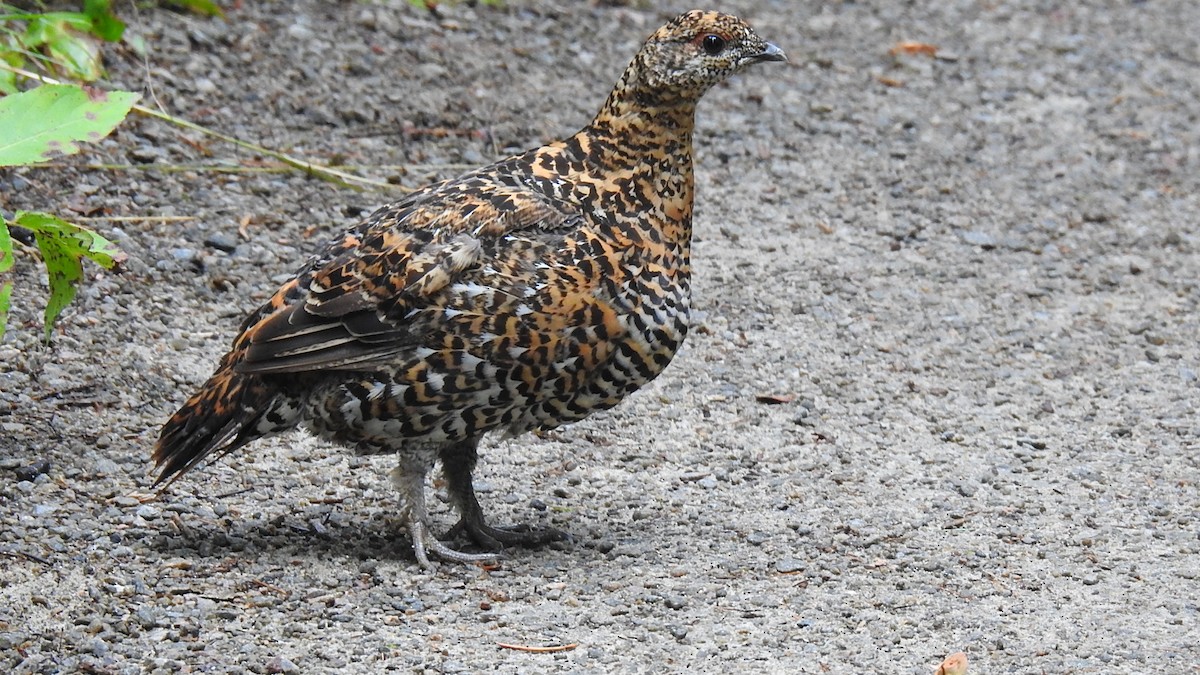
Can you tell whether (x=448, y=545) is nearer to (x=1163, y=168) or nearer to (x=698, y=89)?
(x=698, y=89)

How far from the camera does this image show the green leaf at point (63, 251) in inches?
190

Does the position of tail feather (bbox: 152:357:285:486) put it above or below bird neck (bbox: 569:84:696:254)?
below

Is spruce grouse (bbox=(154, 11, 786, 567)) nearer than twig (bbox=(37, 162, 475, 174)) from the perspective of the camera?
Yes

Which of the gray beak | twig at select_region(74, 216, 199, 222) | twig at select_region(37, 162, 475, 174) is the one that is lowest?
twig at select_region(74, 216, 199, 222)

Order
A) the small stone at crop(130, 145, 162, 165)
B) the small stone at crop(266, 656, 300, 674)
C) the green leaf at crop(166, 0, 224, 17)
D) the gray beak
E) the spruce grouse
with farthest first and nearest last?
the green leaf at crop(166, 0, 224, 17) → the small stone at crop(130, 145, 162, 165) → the gray beak → the spruce grouse → the small stone at crop(266, 656, 300, 674)

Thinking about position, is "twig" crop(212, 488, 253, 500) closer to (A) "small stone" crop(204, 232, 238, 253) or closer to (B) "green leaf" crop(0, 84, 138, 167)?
(B) "green leaf" crop(0, 84, 138, 167)

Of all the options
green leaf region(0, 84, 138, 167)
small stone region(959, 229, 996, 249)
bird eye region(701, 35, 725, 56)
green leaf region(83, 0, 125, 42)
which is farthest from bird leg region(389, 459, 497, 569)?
small stone region(959, 229, 996, 249)

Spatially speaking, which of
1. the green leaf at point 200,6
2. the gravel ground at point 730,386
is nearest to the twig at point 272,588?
Answer: the gravel ground at point 730,386

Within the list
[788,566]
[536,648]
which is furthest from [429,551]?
[788,566]

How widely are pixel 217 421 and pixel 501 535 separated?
0.99 meters

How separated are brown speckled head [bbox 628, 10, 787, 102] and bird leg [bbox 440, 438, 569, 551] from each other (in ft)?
4.36

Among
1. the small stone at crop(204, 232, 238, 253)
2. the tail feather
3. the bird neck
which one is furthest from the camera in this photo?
the small stone at crop(204, 232, 238, 253)

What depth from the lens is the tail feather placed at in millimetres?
5051

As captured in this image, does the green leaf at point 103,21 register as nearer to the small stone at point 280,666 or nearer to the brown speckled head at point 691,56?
the brown speckled head at point 691,56
